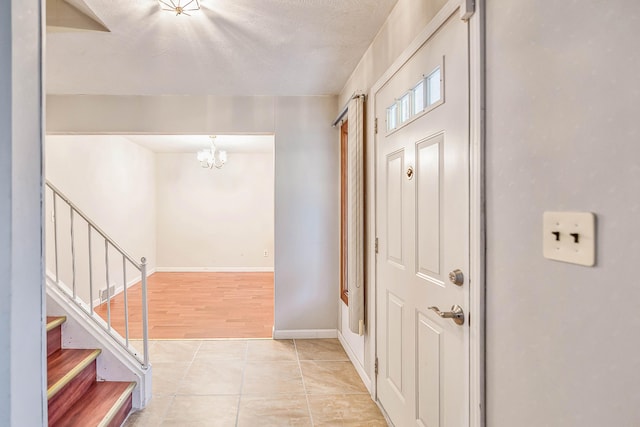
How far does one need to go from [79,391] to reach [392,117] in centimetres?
243

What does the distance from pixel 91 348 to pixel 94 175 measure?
123 inches

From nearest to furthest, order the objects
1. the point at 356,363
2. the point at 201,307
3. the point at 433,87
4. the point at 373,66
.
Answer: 1. the point at 433,87
2. the point at 373,66
3. the point at 356,363
4. the point at 201,307

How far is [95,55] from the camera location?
2561 millimetres

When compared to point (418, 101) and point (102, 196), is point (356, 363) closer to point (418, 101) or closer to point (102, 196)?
point (418, 101)

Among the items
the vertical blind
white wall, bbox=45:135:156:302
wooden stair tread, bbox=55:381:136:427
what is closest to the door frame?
the vertical blind

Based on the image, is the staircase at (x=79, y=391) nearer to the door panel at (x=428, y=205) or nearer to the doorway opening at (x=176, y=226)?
the doorway opening at (x=176, y=226)

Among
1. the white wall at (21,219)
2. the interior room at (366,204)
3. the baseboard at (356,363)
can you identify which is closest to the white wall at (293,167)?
the interior room at (366,204)

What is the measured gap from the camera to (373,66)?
239 centimetres
